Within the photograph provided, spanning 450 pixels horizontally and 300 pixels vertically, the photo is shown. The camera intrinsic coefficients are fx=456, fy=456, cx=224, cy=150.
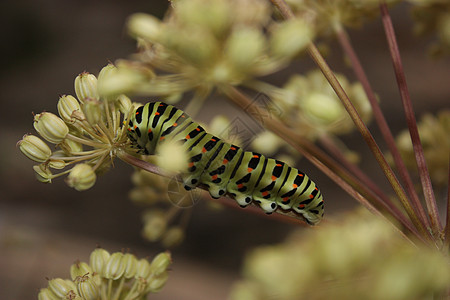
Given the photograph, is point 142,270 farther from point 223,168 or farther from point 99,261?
point 223,168

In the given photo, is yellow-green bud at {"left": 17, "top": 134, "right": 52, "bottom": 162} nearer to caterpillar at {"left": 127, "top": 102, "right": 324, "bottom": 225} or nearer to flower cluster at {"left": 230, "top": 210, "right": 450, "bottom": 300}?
caterpillar at {"left": 127, "top": 102, "right": 324, "bottom": 225}

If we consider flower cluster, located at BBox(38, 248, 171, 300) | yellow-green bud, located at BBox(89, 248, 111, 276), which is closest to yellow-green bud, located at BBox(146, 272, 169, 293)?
flower cluster, located at BBox(38, 248, 171, 300)

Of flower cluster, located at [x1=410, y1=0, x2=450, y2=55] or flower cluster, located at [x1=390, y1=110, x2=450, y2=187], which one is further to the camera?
flower cluster, located at [x1=390, y1=110, x2=450, y2=187]

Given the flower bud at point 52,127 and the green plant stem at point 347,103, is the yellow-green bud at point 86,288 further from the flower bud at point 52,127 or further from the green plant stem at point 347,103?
the green plant stem at point 347,103

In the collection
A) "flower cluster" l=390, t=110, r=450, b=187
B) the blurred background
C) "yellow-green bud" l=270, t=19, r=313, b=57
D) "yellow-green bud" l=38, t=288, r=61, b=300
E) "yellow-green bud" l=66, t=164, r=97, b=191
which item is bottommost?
"yellow-green bud" l=38, t=288, r=61, b=300

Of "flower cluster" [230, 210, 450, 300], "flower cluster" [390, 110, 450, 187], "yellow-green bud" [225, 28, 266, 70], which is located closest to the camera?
"flower cluster" [230, 210, 450, 300]

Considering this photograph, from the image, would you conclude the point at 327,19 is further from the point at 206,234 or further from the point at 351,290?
the point at 206,234

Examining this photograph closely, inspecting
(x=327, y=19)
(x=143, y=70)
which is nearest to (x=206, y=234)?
(x=327, y=19)

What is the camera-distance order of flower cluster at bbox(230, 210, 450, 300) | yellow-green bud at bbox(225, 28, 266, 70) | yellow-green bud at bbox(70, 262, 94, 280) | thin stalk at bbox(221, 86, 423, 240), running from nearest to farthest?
flower cluster at bbox(230, 210, 450, 300), yellow-green bud at bbox(225, 28, 266, 70), thin stalk at bbox(221, 86, 423, 240), yellow-green bud at bbox(70, 262, 94, 280)
